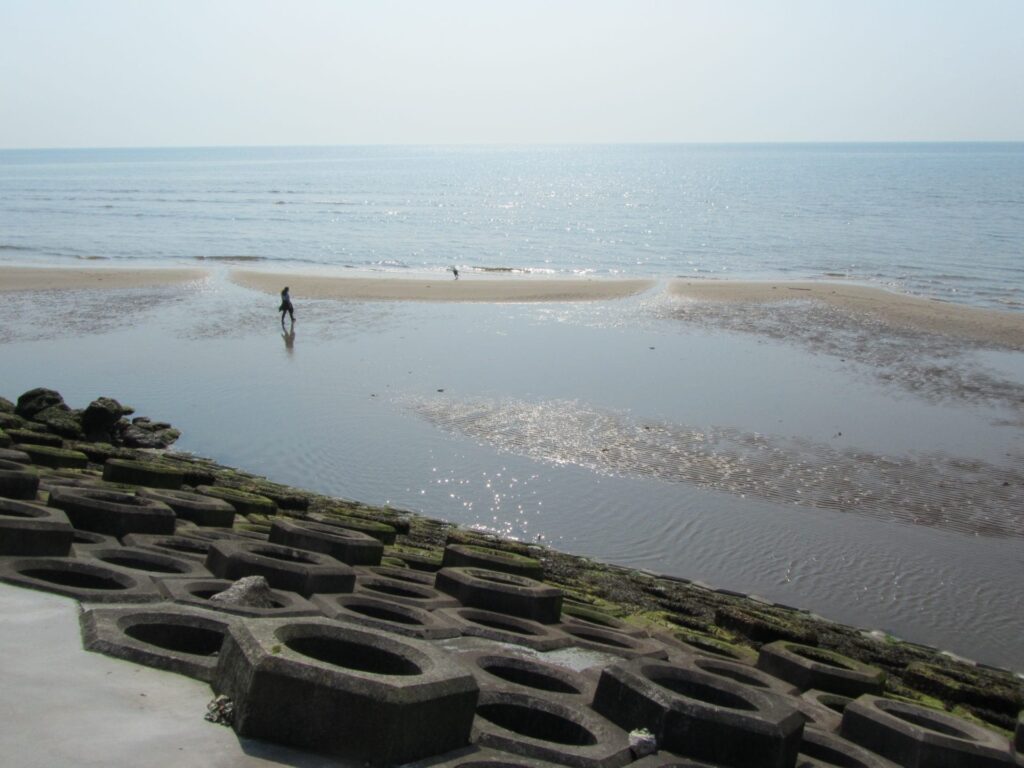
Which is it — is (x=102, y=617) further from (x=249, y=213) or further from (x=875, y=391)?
(x=249, y=213)

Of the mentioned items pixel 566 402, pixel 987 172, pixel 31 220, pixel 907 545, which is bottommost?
pixel 907 545

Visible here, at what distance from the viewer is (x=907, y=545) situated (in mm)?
15836

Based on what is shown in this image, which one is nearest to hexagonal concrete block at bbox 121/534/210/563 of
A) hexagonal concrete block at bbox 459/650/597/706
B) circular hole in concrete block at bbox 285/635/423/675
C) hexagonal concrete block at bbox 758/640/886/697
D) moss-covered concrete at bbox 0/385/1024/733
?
moss-covered concrete at bbox 0/385/1024/733

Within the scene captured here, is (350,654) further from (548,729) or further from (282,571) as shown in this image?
(282,571)

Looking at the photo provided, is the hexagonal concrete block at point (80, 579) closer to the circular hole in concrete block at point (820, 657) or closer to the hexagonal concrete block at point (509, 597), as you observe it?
the hexagonal concrete block at point (509, 597)

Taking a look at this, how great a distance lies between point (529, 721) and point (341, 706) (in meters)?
1.83

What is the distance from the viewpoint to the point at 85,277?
4319cm

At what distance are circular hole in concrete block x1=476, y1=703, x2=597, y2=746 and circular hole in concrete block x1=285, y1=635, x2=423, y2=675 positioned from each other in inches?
27.5

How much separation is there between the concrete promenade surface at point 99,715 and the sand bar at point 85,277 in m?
36.3

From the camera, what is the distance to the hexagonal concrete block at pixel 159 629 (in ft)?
21.9

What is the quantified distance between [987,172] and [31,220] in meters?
141

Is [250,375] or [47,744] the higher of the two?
[250,375]

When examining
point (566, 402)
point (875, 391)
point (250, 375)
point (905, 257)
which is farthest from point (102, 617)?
point (905, 257)

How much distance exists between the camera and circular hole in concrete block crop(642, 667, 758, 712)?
7616 mm
